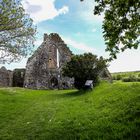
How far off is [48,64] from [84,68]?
65.8 feet

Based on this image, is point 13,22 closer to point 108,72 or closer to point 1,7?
point 1,7

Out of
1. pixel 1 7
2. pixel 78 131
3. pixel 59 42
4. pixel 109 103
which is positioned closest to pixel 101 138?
pixel 78 131

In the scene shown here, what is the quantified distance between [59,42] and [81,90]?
21.9 metres

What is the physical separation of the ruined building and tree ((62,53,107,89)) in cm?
1705

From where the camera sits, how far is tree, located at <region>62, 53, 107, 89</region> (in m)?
36.2

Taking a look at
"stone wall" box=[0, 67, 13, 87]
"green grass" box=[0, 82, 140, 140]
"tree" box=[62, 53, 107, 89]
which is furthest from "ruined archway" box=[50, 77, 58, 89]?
"green grass" box=[0, 82, 140, 140]

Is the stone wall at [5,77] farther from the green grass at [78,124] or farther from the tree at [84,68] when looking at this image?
the green grass at [78,124]

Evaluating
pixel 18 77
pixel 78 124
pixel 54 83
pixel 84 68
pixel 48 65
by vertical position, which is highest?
pixel 48 65

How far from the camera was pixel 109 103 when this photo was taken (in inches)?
787

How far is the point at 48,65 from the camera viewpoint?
182ft

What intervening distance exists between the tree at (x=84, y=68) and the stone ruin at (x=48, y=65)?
1662 centimetres

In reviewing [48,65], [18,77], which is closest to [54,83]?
[48,65]

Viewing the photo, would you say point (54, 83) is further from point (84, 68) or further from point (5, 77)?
point (84, 68)

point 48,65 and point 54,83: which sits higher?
point 48,65
